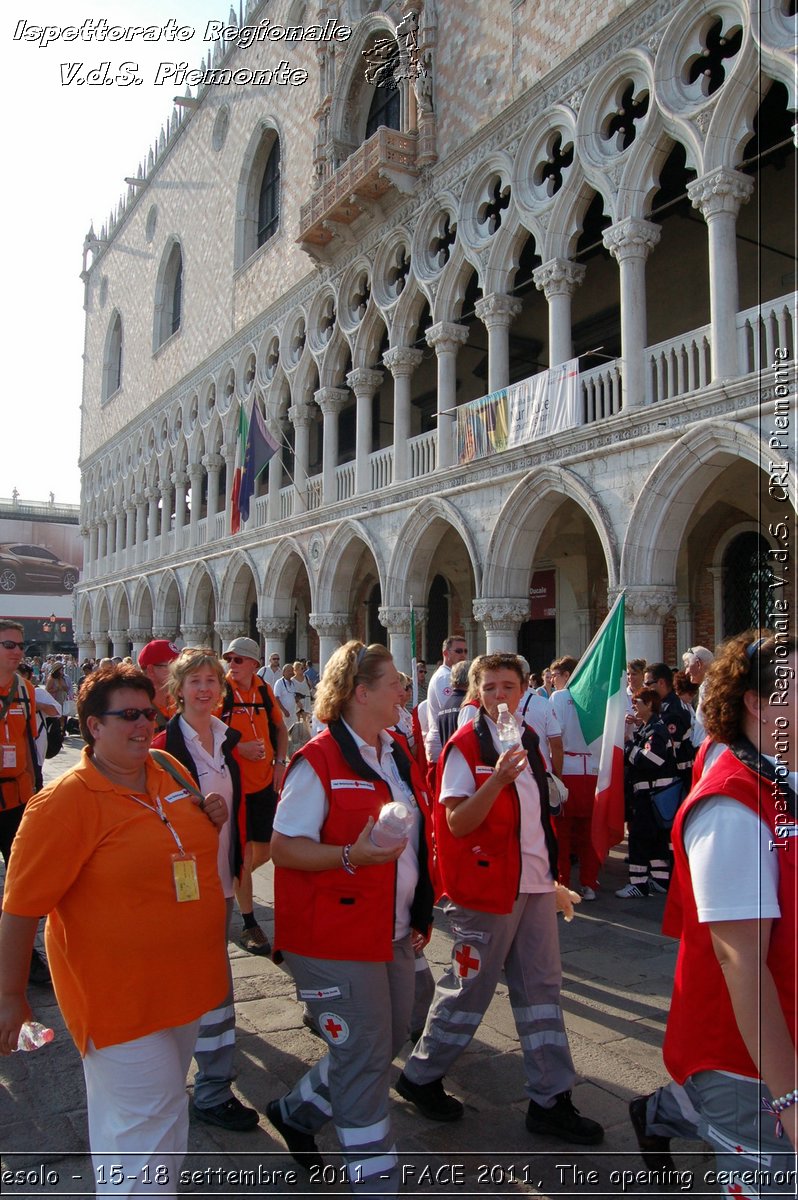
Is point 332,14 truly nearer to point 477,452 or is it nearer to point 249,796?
point 477,452

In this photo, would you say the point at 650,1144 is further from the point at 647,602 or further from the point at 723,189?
the point at 723,189

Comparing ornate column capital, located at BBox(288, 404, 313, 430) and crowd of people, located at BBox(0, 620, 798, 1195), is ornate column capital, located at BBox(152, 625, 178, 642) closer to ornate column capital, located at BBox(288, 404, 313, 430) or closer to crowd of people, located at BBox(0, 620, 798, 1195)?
ornate column capital, located at BBox(288, 404, 313, 430)

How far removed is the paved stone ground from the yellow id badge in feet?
0.90

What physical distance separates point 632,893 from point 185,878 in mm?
4897

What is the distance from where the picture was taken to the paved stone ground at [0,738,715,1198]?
277 cm

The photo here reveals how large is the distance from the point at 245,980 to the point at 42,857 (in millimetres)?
2822

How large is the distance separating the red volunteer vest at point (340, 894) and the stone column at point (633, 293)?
27.9 ft

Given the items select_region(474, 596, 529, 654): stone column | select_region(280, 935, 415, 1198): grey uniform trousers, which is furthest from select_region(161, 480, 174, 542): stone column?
select_region(280, 935, 415, 1198): grey uniform trousers

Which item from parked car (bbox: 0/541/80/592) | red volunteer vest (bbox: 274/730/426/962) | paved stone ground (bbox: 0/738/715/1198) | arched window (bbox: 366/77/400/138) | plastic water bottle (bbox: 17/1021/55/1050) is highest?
arched window (bbox: 366/77/400/138)

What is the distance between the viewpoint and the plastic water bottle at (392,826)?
94.0 inches

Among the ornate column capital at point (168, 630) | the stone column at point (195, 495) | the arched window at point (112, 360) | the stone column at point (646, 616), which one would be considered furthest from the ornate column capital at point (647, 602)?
the arched window at point (112, 360)

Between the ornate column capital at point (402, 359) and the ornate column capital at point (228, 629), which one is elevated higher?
the ornate column capital at point (402, 359)

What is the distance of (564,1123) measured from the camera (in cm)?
296

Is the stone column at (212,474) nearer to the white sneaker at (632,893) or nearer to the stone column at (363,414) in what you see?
the stone column at (363,414)
